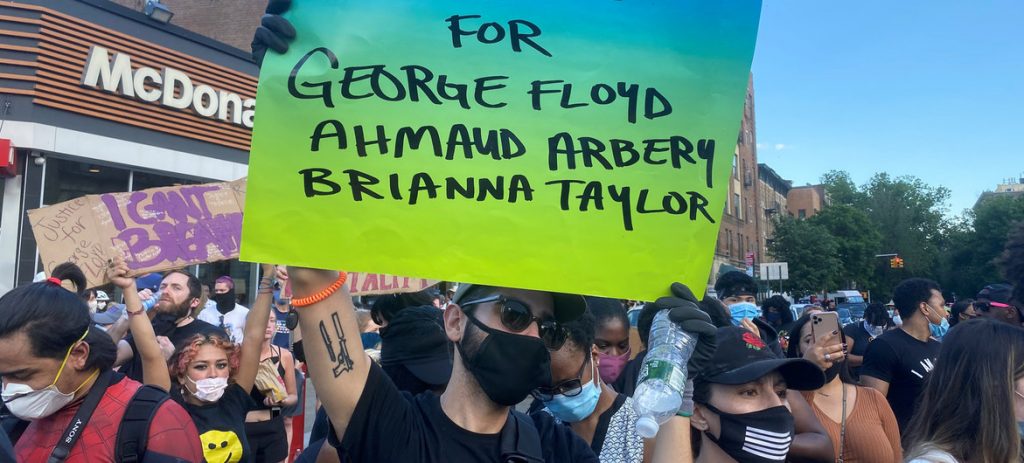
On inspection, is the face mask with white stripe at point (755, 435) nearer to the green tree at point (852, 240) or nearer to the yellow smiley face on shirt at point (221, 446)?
the yellow smiley face on shirt at point (221, 446)

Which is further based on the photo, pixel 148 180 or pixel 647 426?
pixel 148 180

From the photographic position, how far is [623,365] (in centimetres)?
449

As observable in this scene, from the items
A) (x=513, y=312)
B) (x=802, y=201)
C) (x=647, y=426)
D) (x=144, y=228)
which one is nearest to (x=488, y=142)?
(x=513, y=312)

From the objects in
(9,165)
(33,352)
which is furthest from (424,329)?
(9,165)

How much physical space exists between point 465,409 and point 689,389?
70cm

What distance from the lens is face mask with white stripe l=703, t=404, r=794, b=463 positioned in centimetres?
272

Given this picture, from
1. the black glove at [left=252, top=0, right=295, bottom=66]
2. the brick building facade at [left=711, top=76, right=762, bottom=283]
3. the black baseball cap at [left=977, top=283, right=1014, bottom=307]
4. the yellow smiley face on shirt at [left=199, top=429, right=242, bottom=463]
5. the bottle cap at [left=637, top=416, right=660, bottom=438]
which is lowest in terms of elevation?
the yellow smiley face on shirt at [left=199, top=429, right=242, bottom=463]

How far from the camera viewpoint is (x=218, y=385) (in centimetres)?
385

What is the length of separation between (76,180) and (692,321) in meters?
16.8

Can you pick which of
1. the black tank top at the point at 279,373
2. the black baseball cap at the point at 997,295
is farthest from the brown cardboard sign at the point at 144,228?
the black baseball cap at the point at 997,295

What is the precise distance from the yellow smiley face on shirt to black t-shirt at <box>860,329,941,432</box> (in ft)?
14.2

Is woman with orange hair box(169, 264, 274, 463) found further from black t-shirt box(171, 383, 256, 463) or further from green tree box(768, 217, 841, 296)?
green tree box(768, 217, 841, 296)

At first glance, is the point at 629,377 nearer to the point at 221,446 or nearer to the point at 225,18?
the point at 221,446

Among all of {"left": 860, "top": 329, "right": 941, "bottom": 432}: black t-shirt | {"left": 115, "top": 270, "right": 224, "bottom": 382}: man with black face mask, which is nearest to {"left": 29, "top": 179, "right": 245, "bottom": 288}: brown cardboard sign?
{"left": 115, "top": 270, "right": 224, "bottom": 382}: man with black face mask
